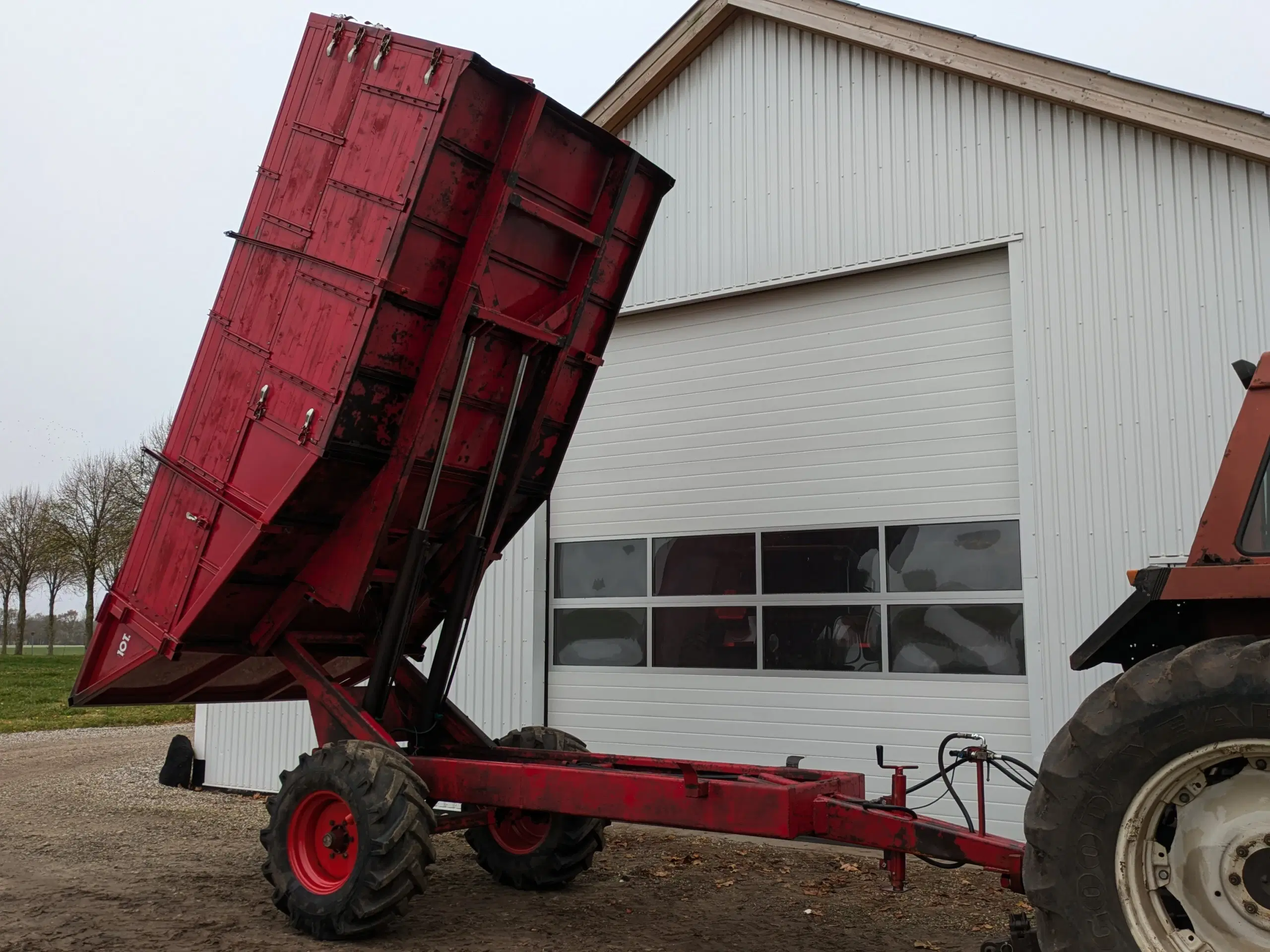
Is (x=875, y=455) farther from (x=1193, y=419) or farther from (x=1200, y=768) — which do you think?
(x=1200, y=768)

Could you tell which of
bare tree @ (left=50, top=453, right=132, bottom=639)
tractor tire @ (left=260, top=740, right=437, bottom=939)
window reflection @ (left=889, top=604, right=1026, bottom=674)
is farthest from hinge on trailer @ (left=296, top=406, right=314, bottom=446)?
bare tree @ (left=50, top=453, right=132, bottom=639)

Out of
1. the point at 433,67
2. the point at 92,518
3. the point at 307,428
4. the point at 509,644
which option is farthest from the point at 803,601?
the point at 92,518

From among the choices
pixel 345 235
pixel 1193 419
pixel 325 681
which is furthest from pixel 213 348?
pixel 1193 419

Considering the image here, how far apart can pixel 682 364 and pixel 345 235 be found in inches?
183

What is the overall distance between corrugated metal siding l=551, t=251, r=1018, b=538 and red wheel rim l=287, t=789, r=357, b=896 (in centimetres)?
460

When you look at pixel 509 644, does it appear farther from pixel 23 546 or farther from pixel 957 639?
pixel 23 546

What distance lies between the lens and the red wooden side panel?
6.19 metres

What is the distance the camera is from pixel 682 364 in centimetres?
1037

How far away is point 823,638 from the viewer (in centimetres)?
914

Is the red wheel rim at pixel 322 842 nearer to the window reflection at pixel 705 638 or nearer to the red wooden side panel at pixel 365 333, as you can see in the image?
the red wooden side panel at pixel 365 333

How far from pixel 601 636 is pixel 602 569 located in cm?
66

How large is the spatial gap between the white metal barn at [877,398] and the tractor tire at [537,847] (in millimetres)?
2535

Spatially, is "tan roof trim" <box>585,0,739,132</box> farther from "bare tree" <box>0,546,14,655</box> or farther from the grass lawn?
"bare tree" <box>0,546,14,655</box>

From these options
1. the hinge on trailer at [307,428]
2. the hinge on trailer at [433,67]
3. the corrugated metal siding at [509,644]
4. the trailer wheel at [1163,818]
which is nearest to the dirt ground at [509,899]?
the corrugated metal siding at [509,644]
